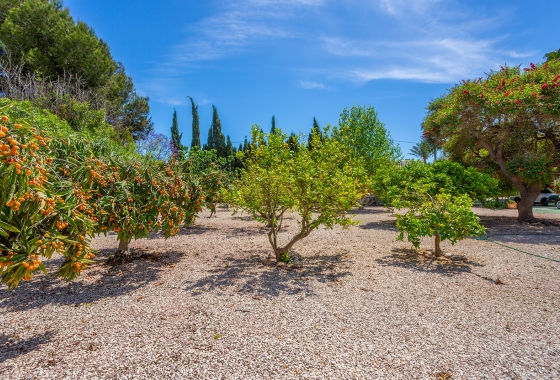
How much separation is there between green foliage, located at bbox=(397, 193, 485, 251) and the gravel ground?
667mm

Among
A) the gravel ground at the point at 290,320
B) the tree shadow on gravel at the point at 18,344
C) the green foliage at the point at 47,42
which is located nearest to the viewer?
the gravel ground at the point at 290,320

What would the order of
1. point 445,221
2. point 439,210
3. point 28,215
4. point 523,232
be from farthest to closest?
1. point 523,232
2. point 439,210
3. point 445,221
4. point 28,215

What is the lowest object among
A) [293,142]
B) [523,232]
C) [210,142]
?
[523,232]

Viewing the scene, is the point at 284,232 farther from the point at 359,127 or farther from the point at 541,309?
the point at 359,127

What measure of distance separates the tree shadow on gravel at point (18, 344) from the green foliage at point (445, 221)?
5563 millimetres

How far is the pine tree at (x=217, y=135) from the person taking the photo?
33.2m

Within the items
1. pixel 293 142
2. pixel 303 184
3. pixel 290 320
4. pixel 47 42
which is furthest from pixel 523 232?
pixel 47 42

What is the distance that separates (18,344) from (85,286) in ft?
5.54

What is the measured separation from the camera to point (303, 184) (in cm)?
526

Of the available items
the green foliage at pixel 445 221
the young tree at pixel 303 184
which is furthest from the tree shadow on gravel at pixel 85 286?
the green foliage at pixel 445 221

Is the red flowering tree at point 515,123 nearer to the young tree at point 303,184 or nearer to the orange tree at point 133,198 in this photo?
the young tree at point 303,184

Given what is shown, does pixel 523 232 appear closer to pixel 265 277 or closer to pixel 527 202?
pixel 527 202

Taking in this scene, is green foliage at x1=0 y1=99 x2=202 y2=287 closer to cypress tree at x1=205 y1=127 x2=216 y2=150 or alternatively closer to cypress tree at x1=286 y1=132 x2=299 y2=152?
cypress tree at x1=286 y1=132 x2=299 y2=152

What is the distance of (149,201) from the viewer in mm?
4789
